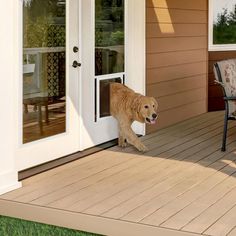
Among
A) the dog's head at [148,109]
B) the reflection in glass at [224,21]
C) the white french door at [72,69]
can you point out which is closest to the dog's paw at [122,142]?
the white french door at [72,69]

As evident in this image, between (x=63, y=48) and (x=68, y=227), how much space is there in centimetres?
198

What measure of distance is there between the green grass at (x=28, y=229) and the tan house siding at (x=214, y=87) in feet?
15.8

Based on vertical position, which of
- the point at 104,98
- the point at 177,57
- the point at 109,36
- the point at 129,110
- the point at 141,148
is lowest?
the point at 141,148

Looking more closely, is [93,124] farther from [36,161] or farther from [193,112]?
Answer: [193,112]

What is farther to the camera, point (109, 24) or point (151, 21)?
point (151, 21)

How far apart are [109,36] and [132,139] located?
1083mm

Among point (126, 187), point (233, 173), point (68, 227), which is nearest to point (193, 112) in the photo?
point (233, 173)

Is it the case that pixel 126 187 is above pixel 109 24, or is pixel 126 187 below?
below

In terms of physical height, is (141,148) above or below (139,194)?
above

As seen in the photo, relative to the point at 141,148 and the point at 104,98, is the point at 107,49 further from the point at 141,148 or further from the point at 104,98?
the point at 141,148

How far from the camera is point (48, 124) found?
16.7 ft

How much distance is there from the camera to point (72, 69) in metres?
5.31

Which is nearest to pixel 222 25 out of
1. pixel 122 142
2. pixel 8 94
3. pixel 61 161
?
pixel 122 142

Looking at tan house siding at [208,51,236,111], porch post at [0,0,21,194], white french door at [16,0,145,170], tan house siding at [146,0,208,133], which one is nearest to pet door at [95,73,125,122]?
white french door at [16,0,145,170]
